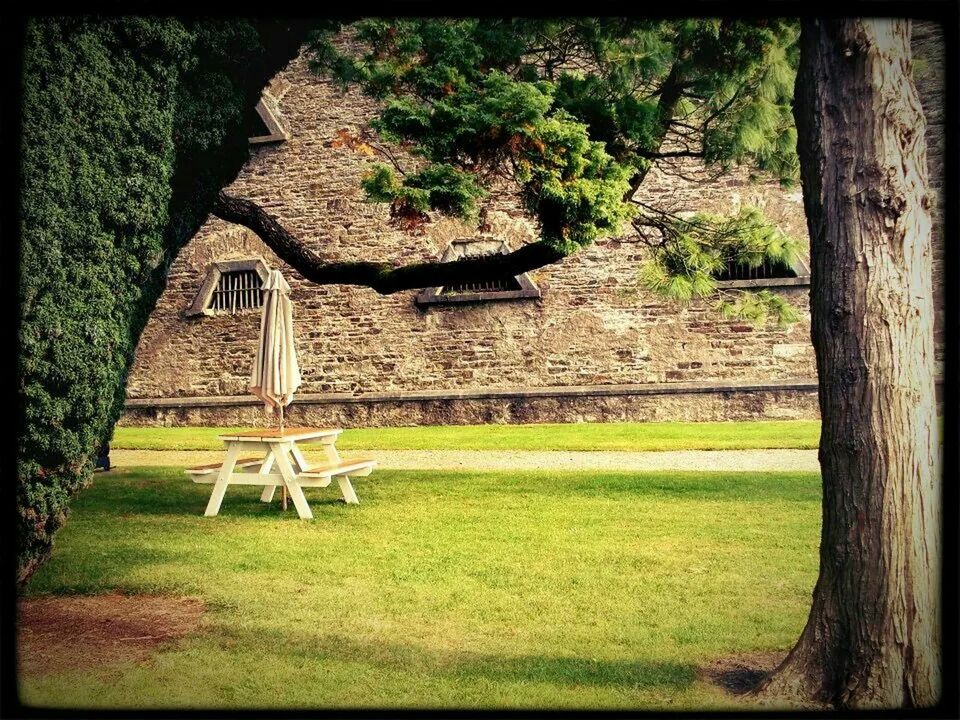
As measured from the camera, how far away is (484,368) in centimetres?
1631

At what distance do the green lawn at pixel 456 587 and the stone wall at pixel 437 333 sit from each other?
6298 millimetres

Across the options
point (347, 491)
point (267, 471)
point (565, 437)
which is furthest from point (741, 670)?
point (565, 437)

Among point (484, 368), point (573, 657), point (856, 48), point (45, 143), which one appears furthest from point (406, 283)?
point (484, 368)

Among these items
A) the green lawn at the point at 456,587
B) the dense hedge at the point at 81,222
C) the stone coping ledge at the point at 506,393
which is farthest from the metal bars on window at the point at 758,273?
the dense hedge at the point at 81,222

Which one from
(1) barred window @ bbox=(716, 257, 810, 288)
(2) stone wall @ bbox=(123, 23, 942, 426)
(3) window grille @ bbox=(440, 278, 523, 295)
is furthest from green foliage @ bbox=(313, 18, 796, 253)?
(3) window grille @ bbox=(440, 278, 523, 295)

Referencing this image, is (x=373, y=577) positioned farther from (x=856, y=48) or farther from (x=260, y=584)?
(x=856, y=48)

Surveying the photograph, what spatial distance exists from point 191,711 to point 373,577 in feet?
7.55

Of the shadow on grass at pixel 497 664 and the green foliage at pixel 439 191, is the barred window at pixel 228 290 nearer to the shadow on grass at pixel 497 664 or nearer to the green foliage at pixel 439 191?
the green foliage at pixel 439 191

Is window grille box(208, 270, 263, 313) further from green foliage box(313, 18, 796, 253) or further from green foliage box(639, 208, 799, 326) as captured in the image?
green foliage box(639, 208, 799, 326)

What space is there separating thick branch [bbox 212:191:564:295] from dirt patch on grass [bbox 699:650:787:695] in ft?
11.7

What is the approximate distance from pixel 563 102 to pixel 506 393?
9.10 metres

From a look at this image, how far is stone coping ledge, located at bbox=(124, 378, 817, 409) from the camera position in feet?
49.7

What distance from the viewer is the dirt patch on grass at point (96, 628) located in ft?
16.0

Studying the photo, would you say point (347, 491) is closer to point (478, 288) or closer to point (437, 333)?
point (437, 333)
